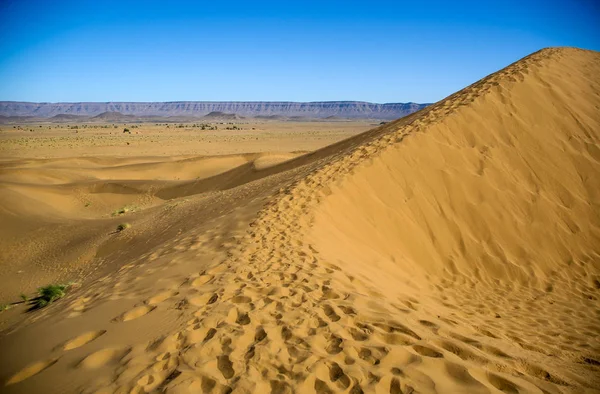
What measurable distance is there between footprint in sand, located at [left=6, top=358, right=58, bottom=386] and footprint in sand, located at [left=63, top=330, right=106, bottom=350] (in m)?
0.22

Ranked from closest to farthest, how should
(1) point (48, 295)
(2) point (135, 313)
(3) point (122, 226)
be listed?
(2) point (135, 313)
(1) point (48, 295)
(3) point (122, 226)

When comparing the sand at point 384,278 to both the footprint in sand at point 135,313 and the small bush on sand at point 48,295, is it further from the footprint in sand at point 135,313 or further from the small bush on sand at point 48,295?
the small bush on sand at point 48,295

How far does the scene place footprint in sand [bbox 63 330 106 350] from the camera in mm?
3764

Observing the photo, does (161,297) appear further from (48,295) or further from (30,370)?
(48,295)

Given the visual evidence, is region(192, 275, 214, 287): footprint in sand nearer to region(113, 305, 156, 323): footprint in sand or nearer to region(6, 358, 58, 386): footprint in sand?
region(113, 305, 156, 323): footprint in sand

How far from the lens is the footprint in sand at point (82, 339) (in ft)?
12.3

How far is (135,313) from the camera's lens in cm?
423

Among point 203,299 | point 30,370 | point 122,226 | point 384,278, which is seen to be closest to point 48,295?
point 122,226

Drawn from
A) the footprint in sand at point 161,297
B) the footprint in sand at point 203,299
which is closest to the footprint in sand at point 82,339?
the footprint in sand at point 161,297

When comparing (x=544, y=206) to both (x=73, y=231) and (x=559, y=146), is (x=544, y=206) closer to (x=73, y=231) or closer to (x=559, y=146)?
(x=559, y=146)

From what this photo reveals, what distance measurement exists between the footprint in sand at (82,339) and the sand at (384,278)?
0.06 feet

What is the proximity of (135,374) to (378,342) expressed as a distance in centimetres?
213

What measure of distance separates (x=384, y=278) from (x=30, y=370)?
4202 millimetres

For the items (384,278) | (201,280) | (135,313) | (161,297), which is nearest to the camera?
(135,313)
